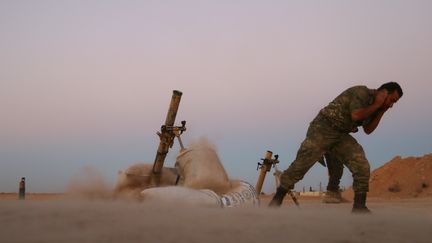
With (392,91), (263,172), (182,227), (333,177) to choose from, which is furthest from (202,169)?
(182,227)

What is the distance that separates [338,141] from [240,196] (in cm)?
133

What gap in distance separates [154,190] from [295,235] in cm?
260

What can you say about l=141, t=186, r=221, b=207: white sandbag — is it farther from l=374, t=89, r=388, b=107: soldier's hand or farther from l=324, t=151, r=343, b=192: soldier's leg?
l=324, t=151, r=343, b=192: soldier's leg

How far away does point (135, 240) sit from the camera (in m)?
2.55

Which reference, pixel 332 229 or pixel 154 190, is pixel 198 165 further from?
pixel 332 229

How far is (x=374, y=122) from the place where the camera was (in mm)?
5445

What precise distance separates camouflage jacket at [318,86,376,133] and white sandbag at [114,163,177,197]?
2399 millimetres

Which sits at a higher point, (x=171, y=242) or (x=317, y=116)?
(x=317, y=116)

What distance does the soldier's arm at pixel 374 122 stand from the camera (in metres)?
5.44

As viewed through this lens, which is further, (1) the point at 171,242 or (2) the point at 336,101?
(2) the point at 336,101

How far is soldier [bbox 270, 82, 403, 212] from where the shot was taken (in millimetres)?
5285

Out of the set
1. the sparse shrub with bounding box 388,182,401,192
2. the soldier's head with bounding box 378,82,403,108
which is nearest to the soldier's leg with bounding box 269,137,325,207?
the soldier's head with bounding box 378,82,403,108

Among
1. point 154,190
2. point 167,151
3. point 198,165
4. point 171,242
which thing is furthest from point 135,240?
point 167,151

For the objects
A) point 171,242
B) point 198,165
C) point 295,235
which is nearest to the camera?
point 171,242
